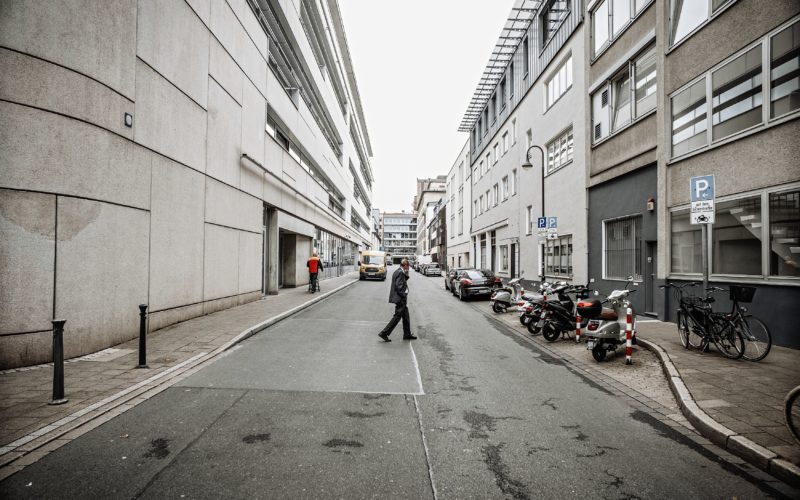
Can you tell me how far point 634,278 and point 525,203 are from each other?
11.0m

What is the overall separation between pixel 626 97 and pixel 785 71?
19.6ft

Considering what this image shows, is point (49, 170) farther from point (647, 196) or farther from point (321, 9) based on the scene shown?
point (321, 9)

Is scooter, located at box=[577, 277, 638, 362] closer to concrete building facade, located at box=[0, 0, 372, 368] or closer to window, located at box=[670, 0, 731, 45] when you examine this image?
window, located at box=[670, 0, 731, 45]

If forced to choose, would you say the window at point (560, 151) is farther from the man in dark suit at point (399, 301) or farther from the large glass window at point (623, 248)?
the man in dark suit at point (399, 301)

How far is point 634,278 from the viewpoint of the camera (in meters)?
13.0

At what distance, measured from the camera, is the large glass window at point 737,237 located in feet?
28.6

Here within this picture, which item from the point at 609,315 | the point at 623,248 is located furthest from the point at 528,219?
the point at 609,315

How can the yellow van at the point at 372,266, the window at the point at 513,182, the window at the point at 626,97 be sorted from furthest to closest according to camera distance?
the yellow van at the point at 372,266 → the window at the point at 513,182 → the window at the point at 626,97

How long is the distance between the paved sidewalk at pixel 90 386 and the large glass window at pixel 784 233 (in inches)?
433

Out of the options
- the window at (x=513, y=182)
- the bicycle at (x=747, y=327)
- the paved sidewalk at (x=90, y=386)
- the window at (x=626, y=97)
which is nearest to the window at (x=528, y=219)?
the window at (x=513, y=182)

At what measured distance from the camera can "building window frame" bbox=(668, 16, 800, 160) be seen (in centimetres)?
829

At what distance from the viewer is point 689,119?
1065 centimetres

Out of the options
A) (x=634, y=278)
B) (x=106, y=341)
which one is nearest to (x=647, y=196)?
(x=634, y=278)

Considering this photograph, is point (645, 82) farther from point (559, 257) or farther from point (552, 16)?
point (552, 16)
